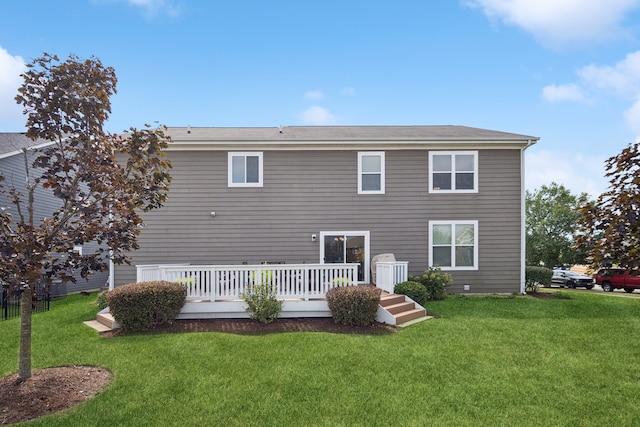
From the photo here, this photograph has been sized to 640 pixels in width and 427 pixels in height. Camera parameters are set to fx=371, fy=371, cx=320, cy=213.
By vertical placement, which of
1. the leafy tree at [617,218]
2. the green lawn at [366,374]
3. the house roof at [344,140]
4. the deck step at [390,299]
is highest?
the house roof at [344,140]

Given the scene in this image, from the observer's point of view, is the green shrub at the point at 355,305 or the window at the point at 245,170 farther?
the window at the point at 245,170

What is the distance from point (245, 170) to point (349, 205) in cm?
373

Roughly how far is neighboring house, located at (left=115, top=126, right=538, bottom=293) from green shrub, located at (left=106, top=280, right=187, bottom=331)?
13.2 feet

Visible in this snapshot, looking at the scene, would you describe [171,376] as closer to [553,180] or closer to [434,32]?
[434,32]

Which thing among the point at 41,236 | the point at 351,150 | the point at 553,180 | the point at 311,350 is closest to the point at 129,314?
the point at 41,236

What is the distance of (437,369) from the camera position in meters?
5.76

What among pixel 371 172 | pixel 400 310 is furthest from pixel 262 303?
pixel 371 172

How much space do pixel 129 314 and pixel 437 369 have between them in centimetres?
629

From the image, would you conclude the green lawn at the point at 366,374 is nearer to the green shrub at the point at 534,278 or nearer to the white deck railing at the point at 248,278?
the white deck railing at the point at 248,278

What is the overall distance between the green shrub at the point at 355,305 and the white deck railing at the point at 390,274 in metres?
1.80

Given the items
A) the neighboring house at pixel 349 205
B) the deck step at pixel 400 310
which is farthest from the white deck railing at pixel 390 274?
the neighboring house at pixel 349 205

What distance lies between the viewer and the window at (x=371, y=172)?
41.8 feet

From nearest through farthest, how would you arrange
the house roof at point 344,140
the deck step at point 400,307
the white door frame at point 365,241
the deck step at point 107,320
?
the deck step at point 107,320 < the deck step at point 400,307 < the house roof at point 344,140 < the white door frame at point 365,241

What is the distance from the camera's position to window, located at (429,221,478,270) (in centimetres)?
1277
